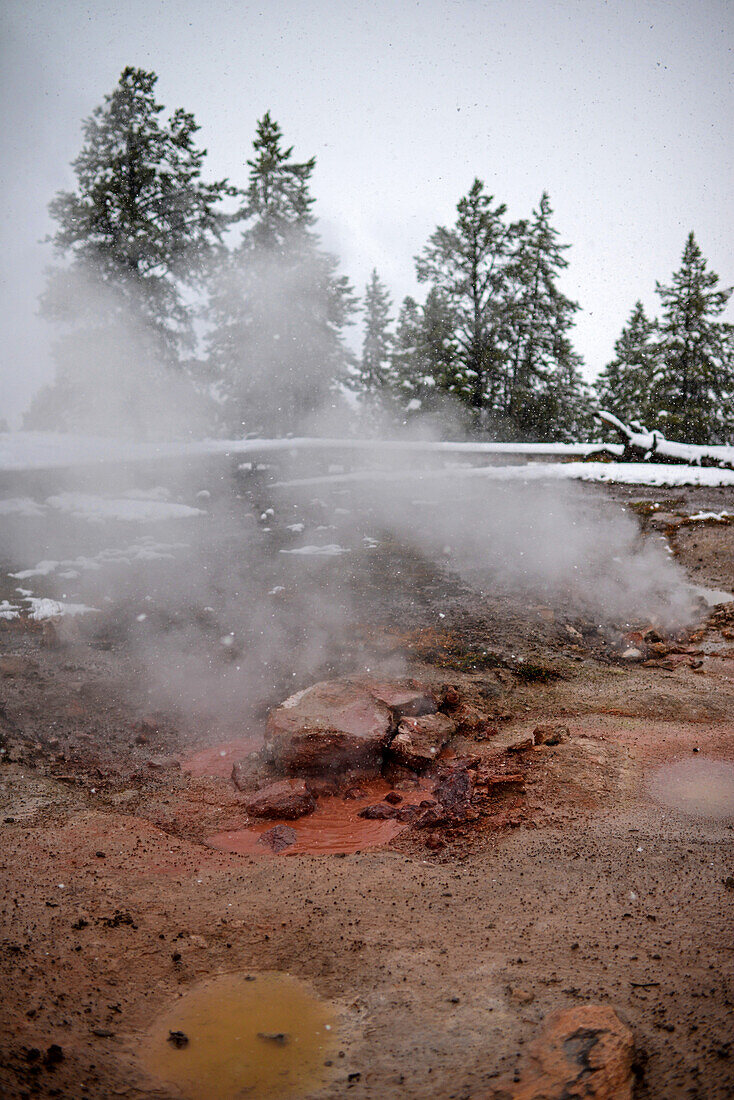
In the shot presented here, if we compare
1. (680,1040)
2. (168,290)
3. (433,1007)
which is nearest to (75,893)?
(433,1007)

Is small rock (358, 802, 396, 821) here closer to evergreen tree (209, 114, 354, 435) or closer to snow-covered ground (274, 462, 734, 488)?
snow-covered ground (274, 462, 734, 488)

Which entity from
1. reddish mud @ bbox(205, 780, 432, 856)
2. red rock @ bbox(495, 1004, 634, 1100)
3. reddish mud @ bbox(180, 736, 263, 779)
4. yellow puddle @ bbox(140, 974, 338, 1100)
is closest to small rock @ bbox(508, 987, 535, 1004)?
red rock @ bbox(495, 1004, 634, 1100)

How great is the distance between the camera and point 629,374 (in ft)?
78.3

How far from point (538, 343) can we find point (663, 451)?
34.1 ft

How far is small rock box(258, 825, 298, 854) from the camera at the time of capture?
336cm

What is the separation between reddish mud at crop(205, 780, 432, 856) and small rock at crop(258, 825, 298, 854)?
2 centimetres

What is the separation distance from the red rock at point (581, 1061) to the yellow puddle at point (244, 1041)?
646 millimetres

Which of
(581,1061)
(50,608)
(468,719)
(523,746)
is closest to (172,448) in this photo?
(50,608)

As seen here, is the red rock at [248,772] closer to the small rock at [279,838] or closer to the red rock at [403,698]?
the small rock at [279,838]

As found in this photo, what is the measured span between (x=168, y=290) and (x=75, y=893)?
16.5 metres

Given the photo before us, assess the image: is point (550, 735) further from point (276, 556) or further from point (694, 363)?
point (694, 363)

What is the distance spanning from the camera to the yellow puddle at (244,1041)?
183 cm

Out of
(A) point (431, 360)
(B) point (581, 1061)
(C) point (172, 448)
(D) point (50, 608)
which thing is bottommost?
(B) point (581, 1061)

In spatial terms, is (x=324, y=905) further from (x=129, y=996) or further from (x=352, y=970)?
(x=129, y=996)
